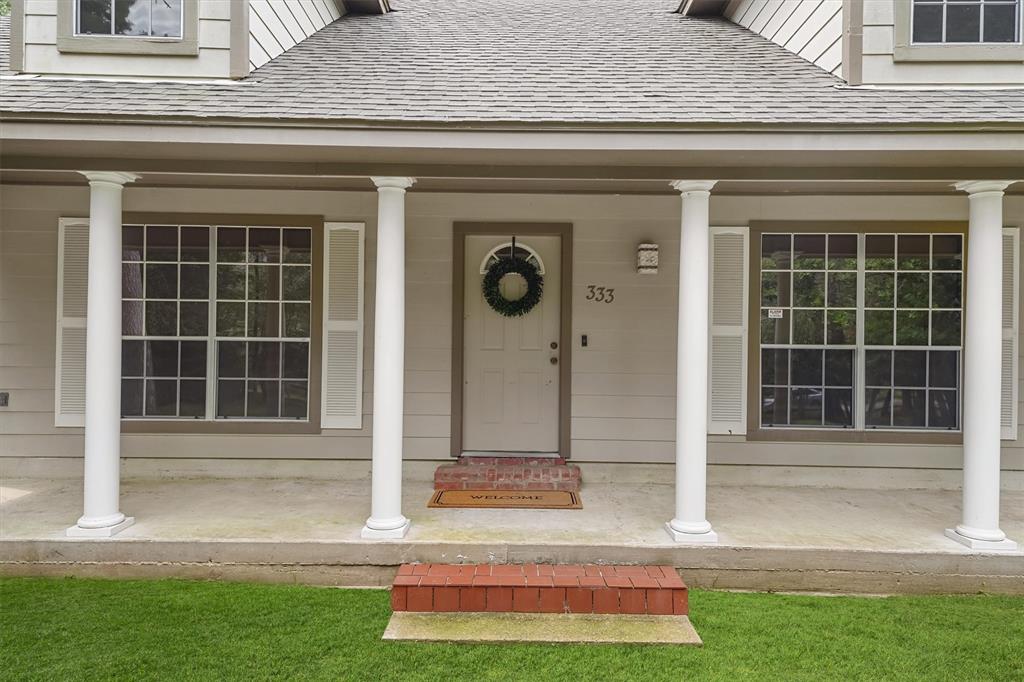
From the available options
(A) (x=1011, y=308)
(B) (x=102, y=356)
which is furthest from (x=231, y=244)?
(A) (x=1011, y=308)

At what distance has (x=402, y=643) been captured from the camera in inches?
113

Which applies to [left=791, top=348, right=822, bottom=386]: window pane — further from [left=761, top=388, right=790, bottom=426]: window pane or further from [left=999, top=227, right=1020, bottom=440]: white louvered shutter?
[left=999, top=227, right=1020, bottom=440]: white louvered shutter

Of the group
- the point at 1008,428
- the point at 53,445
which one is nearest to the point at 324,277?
the point at 53,445

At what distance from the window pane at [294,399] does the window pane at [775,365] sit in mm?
3797

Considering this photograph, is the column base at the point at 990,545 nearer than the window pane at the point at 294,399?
Yes

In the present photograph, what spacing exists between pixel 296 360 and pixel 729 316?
3.58m

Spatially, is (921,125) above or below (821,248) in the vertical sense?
above

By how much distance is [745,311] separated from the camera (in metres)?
4.93

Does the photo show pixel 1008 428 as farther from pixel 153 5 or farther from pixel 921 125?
pixel 153 5

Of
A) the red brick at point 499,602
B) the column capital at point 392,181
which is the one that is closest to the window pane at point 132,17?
the column capital at point 392,181

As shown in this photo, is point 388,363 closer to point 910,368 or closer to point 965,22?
point 910,368

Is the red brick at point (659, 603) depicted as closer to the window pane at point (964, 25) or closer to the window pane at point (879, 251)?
the window pane at point (879, 251)

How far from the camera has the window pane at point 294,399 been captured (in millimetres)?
5008

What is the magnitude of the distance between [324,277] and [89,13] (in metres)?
2.42
